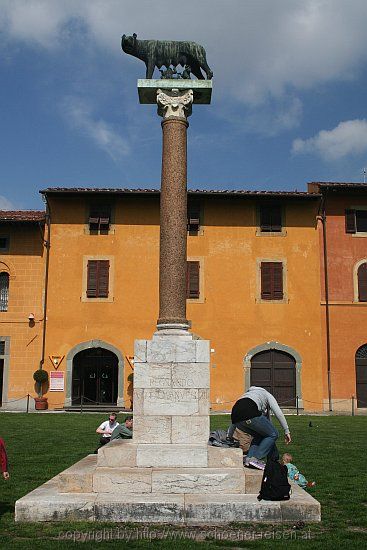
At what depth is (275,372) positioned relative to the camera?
Answer: 79.8ft

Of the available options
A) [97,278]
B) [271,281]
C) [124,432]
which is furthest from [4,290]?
[124,432]

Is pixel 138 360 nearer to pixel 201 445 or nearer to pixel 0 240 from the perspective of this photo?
pixel 201 445

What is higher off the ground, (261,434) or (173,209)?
(173,209)

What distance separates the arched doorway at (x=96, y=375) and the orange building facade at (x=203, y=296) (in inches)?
1.6

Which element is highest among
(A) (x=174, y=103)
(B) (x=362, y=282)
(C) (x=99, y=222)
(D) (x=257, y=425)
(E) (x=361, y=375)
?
(C) (x=99, y=222)

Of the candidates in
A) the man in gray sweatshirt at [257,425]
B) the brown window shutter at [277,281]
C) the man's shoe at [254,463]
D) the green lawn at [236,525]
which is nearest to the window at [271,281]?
the brown window shutter at [277,281]

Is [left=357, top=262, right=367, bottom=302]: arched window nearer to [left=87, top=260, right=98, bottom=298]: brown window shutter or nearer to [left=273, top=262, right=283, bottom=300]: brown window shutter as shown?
[left=273, top=262, right=283, bottom=300]: brown window shutter

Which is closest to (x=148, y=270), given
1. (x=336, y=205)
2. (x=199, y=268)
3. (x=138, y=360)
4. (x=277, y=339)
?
(x=199, y=268)

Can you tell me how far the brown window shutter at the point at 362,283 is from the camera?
24531 millimetres

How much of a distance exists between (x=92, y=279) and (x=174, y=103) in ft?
51.9

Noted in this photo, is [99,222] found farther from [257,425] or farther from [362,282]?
[257,425]

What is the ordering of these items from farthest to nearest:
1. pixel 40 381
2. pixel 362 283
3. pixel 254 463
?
pixel 362 283 → pixel 40 381 → pixel 254 463

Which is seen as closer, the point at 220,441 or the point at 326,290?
the point at 220,441

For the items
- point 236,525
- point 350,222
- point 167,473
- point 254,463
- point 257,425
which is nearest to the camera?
point 236,525
